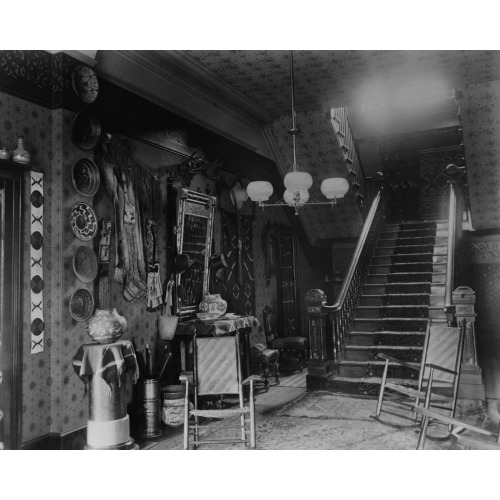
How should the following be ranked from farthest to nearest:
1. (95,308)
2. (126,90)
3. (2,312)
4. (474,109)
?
(474,109) → (126,90) → (95,308) → (2,312)

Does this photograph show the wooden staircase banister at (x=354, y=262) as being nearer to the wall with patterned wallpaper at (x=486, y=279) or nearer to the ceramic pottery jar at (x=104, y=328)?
the wall with patterned wallpaper at (x=486, y=279)

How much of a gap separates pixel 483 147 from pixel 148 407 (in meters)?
5.96

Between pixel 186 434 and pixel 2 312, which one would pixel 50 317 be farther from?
pixel 186 434

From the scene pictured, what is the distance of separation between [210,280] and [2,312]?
316cm

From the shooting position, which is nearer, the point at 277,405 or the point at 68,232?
the point at 68,232

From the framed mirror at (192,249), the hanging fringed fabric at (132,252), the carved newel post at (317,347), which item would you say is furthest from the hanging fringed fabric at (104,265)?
the carved newel post at (317,347)

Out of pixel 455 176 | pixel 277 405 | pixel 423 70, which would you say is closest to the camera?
pixel 277 405

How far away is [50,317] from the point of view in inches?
151

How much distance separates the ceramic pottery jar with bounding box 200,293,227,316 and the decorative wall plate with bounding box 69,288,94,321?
1.75 meters

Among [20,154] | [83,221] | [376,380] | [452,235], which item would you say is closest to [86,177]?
[83,221]

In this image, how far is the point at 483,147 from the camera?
23.8 feet

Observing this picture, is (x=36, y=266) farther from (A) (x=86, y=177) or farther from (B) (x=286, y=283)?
(B) (x=286, y=283)

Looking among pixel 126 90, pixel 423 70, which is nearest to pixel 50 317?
pixel 126 90

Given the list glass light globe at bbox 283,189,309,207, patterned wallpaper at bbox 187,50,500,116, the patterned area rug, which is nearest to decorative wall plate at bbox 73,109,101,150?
patterned wallpaper at bbox 187,50,500,116
